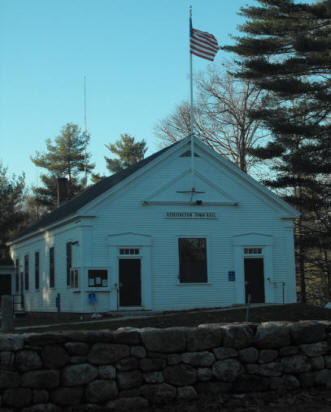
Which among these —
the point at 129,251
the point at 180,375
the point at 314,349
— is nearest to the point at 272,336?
the point at 314,349

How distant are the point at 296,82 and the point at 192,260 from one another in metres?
12.2

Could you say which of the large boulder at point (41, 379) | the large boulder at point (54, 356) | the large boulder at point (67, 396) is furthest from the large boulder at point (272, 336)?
the large boulder at point (41, 379)

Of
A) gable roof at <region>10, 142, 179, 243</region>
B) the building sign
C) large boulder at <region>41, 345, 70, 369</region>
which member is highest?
gable roof at <region>10, 142, 179, 243</region>

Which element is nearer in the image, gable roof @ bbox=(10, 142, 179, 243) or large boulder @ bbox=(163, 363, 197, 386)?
large boulder @ bbox=(163, 363, 197, 386)

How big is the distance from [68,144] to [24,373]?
56565 mm

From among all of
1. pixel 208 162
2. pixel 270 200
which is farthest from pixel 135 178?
pixel 270 200

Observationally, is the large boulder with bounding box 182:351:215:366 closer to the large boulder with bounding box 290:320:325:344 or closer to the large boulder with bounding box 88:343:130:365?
the large boulder with bounding box 88:343:130:365

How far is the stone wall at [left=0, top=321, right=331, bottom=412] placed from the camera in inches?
303

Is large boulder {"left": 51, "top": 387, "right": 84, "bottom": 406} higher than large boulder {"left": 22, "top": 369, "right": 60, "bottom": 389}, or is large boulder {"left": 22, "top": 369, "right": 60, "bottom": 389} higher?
large boulder {"left": 22, "top": 369, "right": 60, "bottom": 389}

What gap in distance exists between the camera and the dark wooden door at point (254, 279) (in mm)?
24000

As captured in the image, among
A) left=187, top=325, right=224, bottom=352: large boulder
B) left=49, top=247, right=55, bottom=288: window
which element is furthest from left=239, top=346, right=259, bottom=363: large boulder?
left=49, top=247, right=55, bottom=288: window

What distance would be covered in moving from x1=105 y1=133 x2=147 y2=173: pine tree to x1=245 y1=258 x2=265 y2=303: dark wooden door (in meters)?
38.3

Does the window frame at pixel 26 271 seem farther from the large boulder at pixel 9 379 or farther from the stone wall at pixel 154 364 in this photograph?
the large boulder at pixel 9 379

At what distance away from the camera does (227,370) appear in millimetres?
8477
